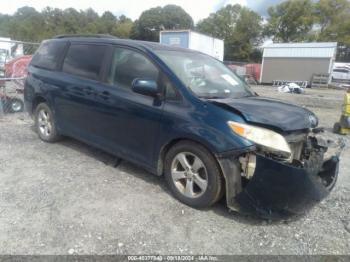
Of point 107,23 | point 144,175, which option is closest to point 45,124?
point 144,175

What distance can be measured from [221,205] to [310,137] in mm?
1270

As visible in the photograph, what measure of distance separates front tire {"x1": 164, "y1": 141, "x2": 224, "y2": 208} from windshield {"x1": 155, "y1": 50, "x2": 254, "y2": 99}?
665 millimetres

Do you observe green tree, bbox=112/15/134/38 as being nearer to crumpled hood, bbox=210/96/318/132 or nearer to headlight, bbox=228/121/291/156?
crumpled hood, bbox=210/96/318/132

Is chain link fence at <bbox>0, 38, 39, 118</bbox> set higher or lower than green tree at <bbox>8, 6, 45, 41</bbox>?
lower

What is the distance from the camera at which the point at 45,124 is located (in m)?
5.10

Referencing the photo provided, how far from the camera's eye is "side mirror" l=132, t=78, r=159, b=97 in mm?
3213

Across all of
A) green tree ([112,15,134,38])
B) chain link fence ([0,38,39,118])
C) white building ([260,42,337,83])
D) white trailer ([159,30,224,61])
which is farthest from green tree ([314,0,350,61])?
chain link fence ([0,38,39,118])

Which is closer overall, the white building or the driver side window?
the driver side window

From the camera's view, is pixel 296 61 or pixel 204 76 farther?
pixel 296 61

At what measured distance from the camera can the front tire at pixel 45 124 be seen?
16.1ft

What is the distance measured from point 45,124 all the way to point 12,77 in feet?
15.1

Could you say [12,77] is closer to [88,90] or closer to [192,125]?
[88,90]

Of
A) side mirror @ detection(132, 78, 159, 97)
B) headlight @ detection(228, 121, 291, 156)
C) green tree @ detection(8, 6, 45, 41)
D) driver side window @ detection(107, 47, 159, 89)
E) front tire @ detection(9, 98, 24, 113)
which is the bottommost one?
front tire @ detection(9, 98, 24, 113)

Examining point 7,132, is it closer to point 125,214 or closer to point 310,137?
point 125,214
